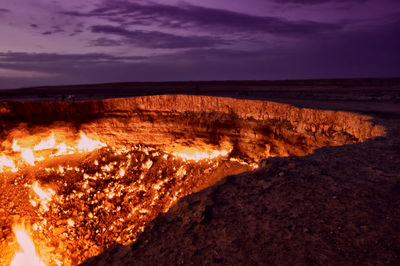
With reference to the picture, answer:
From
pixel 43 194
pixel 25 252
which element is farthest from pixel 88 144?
pixel 25 252

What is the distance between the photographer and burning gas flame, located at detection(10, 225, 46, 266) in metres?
9.32

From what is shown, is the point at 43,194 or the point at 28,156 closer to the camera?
the point at 43,194

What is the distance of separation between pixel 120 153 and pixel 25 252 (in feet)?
16.8

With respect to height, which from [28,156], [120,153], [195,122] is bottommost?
[28,156]

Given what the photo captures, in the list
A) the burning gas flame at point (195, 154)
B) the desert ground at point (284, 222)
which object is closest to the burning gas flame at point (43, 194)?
the burning gas flame at point (195, 154)

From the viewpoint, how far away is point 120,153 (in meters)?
12.7

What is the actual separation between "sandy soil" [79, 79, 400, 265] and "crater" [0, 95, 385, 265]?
14.2ft

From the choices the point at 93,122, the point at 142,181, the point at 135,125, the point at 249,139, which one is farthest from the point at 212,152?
the point at 93,122

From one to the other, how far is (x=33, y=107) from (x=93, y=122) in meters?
2.63

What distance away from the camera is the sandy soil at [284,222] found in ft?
7.69

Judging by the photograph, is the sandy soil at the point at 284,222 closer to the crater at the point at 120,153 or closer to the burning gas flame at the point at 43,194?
the crater at the point at 120,153

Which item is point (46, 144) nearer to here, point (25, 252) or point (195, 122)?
point (25, 252)

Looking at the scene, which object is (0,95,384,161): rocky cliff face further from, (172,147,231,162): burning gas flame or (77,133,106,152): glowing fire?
(77,133,106,152): glowing fire

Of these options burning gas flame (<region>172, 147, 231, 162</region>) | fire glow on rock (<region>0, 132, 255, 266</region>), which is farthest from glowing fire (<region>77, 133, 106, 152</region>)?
burning gas flame (<region>172, 147, 231, 162</region>)
